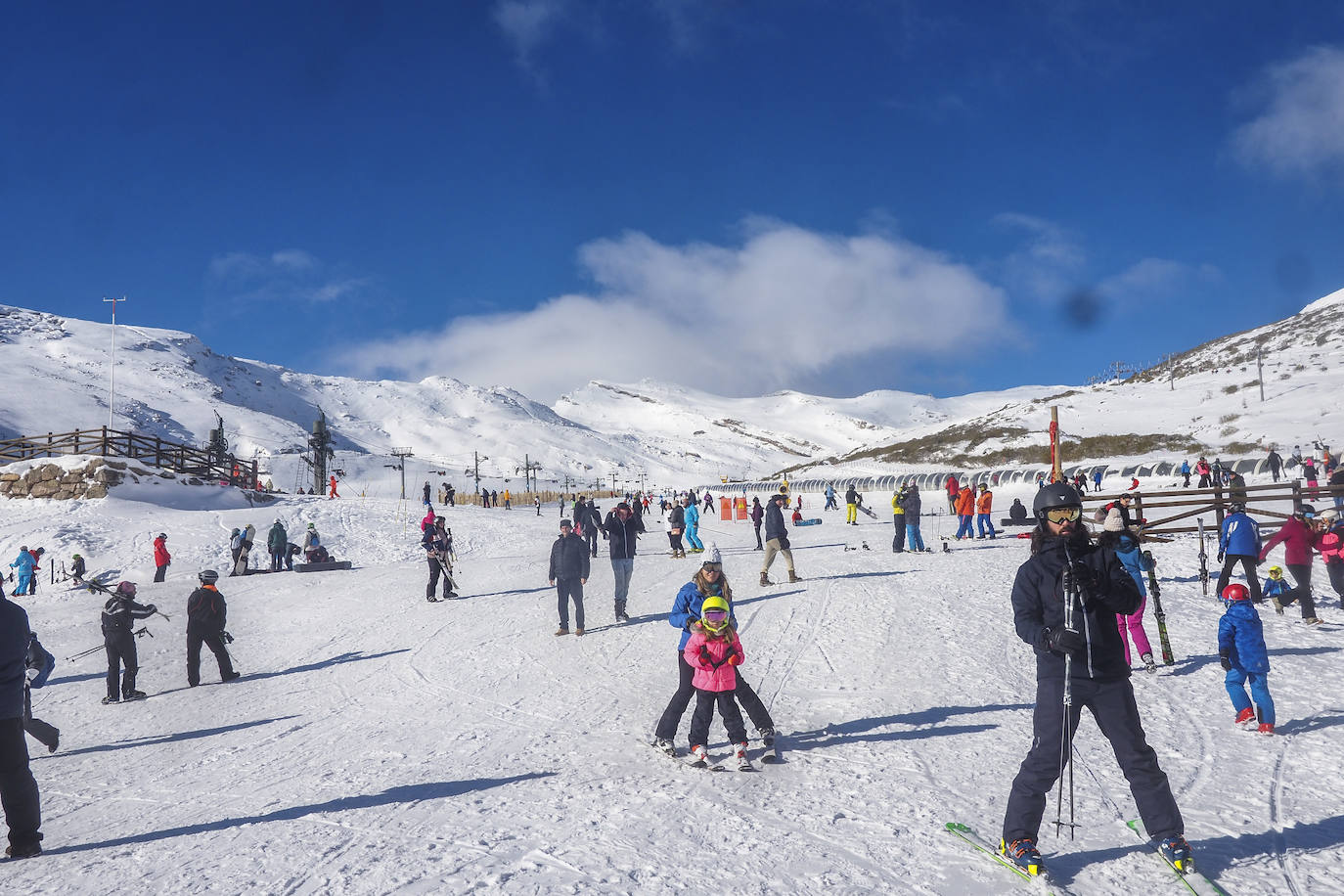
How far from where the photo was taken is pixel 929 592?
43.4 ft

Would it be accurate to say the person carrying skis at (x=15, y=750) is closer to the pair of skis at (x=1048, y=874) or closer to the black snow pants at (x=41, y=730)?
the black snow pants at (x=41, y=730)

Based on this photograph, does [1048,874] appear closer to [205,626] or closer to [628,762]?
[628,762]

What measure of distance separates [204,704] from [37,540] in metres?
18.9

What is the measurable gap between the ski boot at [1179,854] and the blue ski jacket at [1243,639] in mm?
3016

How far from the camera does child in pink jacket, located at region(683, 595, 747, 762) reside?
5973 mm

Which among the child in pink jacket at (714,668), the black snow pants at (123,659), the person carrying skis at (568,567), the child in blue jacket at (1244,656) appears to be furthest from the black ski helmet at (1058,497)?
the black snow pants at (123,659)

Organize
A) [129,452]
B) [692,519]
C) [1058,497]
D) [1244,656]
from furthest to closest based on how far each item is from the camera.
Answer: [129,452], [692,519], [1244,656], [1058,497]

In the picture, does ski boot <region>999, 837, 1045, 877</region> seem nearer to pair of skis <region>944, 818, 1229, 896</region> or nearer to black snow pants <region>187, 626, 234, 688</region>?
pair of skis <region>944, 818, 1229, 896</region>

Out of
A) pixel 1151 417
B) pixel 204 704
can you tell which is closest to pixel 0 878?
pixel 204 704

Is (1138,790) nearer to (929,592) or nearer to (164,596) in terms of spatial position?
(929,592)

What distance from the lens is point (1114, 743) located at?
3902mm

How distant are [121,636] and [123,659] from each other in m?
0.34

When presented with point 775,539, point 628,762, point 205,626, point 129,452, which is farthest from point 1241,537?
point 129,452

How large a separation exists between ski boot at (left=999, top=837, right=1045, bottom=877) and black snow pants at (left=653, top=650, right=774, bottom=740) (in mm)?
2269
